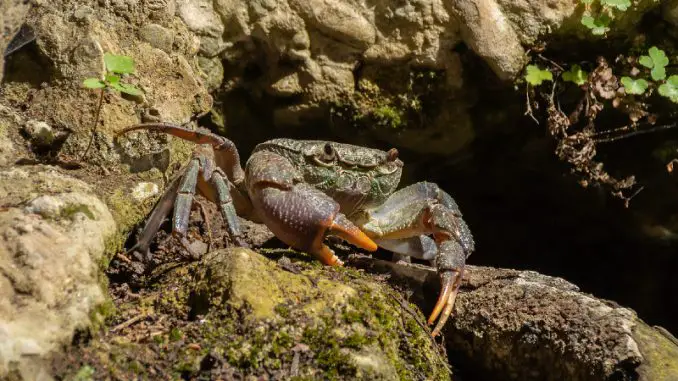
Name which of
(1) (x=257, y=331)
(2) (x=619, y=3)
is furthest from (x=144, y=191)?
(2) (x=619, y=3)

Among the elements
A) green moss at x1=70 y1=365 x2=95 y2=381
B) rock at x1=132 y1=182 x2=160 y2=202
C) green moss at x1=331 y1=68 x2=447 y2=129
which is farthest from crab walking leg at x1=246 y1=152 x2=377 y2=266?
green moss at x1=331 y1=68 x2=447 y2=129

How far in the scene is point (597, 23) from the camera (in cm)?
408

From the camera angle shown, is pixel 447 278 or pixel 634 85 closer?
pixel 447 278

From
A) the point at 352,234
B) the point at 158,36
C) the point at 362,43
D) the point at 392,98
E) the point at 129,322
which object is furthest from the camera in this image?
the point at 392,98

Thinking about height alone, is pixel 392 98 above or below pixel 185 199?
above

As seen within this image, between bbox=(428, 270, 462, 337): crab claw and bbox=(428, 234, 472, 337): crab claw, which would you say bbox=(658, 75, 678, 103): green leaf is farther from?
bbox=(428, 270, 462, 337): crab claw

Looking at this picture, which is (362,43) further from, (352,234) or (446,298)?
(446,298)

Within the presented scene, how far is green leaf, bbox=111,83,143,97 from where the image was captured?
9.86 ft

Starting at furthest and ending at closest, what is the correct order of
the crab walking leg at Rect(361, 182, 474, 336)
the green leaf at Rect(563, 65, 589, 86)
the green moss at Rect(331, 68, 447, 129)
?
the green moss at Rect(331, 68, 447, 129)
the green leaf at Rect(563, 65, 589, 86)
the crab walking leg at Rect(361, 182, 474, 336)

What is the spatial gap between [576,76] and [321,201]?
2131mm

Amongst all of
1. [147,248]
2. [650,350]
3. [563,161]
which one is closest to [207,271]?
[147,248]

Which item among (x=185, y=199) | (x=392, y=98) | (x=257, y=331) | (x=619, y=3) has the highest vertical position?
(x=619, y=3)

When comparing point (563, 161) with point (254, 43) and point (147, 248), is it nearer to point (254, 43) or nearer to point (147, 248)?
point (254, 43)

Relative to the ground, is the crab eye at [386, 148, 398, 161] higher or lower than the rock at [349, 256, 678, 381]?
higher
